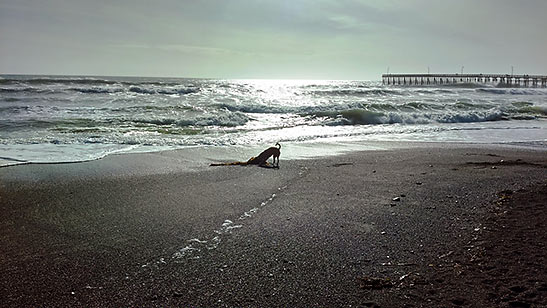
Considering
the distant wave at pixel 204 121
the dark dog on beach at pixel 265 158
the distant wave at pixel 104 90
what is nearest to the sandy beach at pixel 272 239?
the dark dog on beach at pixel 265 158

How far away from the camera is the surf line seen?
3.66 meters

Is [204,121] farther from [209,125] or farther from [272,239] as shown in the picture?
[272,239]

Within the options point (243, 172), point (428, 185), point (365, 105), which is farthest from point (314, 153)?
point (365, 105)

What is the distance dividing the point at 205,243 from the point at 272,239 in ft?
2.03

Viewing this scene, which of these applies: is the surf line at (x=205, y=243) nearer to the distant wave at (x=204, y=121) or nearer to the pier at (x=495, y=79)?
the distant wave at (x=204, y=121)

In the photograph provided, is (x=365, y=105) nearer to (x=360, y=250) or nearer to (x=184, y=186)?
(x=184, y=186)

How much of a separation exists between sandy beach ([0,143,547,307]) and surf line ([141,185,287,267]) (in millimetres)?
12

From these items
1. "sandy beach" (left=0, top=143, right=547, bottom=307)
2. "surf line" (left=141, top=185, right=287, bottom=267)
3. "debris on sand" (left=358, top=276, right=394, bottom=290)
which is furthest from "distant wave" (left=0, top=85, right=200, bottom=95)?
"debris on sand" (left=358, top=276, right=394, bottom=290)

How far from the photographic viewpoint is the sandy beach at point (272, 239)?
2.99 m

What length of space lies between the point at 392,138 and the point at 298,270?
1110 cm

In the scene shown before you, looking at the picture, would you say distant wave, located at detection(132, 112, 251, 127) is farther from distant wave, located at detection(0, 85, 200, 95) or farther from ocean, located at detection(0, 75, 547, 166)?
distant wave, located at detection(0, 85, 200, 95)

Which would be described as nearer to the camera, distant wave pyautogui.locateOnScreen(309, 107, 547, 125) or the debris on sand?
the debris on sand

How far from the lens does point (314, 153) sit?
10.2 metres

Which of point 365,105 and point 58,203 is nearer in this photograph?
point 58,203
